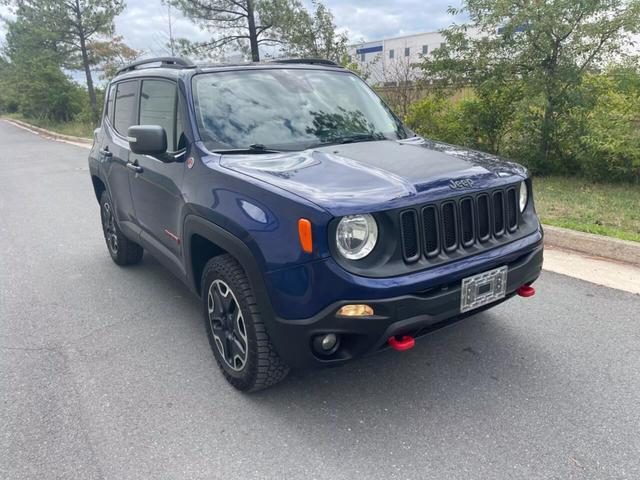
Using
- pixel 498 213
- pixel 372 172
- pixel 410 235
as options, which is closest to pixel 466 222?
pixel 498 213

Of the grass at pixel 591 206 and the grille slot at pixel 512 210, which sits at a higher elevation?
the grille slot at pixel 512 210

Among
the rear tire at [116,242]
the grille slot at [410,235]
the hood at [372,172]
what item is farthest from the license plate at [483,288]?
the rear tire at [116,242]

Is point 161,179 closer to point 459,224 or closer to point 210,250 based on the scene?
point 210,250

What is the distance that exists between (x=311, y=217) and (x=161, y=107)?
79.7 inches

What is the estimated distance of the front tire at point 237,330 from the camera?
266 cm

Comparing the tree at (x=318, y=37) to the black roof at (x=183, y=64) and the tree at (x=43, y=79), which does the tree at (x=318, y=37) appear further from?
the tree at (x=43, y=79)

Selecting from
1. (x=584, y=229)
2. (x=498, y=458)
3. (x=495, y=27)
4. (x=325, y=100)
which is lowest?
(x=498, y=458)

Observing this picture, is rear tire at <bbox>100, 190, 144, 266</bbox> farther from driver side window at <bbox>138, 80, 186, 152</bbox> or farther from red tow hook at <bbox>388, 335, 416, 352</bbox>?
red tow hook at <bbox>388, 335, 416, 352</bbox>

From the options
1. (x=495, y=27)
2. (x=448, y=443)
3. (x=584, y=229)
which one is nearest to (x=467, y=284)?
(x=448, y=443)

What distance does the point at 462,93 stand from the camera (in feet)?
30.0

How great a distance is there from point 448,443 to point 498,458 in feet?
0.78

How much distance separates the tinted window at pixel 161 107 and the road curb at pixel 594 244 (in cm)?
394

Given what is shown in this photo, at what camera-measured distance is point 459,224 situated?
2627 millimetres

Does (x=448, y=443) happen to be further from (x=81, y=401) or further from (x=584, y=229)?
(x=584, y=229)
